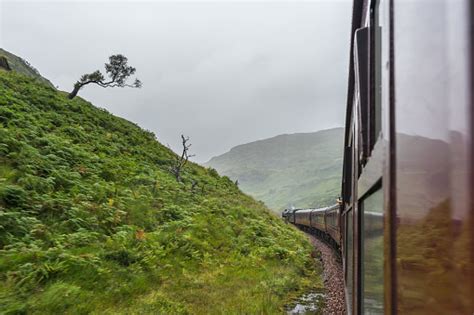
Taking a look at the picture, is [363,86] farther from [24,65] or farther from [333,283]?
[24,65]

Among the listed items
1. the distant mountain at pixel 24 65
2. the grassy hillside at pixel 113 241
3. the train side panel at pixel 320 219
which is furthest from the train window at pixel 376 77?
the distant mountain at pixel 24 65

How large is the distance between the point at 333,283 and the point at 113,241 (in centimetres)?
556

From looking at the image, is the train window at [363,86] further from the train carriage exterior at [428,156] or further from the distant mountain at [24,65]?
the distant mountain at [24,65]

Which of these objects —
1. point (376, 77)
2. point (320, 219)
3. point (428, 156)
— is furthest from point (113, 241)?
point (320, 219)

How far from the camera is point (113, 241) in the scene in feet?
23.3

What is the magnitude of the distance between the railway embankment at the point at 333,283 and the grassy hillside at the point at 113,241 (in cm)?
44

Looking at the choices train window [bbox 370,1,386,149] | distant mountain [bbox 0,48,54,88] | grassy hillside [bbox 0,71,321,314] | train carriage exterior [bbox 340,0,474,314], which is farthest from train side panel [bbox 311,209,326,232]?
distant mountain [bbox 0,48,54,88]

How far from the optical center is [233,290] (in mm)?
6957

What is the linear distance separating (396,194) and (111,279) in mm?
5962

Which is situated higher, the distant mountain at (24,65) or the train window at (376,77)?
the distant mountain at (24,65)

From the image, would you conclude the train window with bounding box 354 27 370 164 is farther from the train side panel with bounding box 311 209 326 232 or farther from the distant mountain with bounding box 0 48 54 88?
the distant mountain with bounding box 0 48 54 88

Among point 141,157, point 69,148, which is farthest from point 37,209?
point 141,157

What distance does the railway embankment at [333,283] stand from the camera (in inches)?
275

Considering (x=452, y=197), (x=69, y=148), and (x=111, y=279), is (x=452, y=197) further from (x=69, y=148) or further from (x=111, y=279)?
(x=69, y=148)
